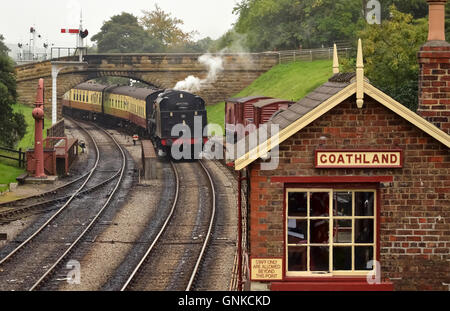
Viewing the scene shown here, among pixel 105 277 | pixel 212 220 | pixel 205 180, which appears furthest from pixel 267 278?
pixel 205 180

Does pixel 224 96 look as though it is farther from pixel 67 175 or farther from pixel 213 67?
pixel 67 175

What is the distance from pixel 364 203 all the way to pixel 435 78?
2477 millimetres

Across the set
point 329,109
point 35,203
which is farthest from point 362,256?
point 35,203

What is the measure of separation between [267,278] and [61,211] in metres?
16.0

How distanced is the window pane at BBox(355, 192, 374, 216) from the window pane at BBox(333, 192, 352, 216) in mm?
114

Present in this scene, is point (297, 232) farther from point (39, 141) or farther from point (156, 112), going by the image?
point (156, 112)

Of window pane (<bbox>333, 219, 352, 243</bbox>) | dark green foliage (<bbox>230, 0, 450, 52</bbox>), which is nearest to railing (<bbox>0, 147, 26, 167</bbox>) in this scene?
window pane (<bbox>333, 219, 352, 243</bbox>)

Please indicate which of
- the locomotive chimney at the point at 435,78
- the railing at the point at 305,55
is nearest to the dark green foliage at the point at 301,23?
the railing at the point at 305,55

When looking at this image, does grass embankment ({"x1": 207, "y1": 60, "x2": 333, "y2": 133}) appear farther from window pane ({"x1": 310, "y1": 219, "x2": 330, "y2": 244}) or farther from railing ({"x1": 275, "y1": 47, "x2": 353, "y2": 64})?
window pane ({"x1": 310, "y1": 219, "x2": 330, "y2": 244})

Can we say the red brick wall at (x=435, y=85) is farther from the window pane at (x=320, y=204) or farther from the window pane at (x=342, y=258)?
the window pane at (x=342, y=258)

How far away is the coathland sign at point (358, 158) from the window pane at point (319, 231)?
0.97 m

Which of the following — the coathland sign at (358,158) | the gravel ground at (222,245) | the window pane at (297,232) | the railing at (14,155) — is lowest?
the gravel ground at (222,245)

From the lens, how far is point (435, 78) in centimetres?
1405

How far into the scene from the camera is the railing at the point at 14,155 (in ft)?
121
